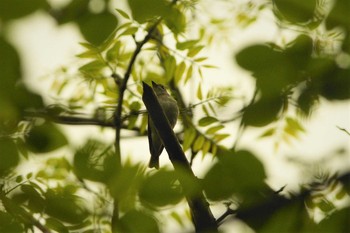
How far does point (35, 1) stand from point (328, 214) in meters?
0.73

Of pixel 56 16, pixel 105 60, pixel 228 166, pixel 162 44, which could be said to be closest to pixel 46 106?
pixel 56 16

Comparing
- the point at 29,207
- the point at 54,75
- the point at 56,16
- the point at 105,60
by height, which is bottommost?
the point at 54,75

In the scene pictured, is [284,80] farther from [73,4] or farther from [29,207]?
[29,207]

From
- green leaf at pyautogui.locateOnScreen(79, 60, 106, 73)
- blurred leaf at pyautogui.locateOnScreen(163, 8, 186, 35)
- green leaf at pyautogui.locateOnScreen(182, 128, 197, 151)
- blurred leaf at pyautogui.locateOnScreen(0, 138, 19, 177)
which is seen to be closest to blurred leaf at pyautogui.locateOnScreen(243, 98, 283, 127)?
blurred leaf at pyautogui.locateOnScreen(0, 138, 19, 177)

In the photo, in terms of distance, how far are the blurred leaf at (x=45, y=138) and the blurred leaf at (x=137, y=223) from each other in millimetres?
324

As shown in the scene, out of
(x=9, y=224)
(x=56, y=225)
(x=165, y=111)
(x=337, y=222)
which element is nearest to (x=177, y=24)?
(x=165, y=111)

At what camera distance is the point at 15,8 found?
976 millimetres

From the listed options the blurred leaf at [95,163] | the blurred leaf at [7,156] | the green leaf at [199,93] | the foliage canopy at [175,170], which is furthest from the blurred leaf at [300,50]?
the green leaf at [199,93]

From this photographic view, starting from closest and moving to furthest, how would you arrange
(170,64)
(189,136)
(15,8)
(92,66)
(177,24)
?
(15,8) < (177,24) < (92,66) < (170,64) < (189,136)

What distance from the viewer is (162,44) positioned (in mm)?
3557

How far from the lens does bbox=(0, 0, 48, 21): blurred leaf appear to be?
97cm

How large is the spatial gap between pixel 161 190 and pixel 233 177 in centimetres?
16

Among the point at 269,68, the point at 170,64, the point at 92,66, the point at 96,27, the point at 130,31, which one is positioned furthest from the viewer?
the point at 170,64

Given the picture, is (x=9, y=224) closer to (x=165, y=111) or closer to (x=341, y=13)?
(x=341, y=13)
